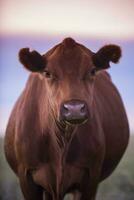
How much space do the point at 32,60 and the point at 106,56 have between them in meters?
0.24

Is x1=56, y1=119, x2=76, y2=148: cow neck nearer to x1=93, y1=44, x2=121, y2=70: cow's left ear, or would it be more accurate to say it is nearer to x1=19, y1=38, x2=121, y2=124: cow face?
x1=19, y1=38, x2=121, y2=124: cow face

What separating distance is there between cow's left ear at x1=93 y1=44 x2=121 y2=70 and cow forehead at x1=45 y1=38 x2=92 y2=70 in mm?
29

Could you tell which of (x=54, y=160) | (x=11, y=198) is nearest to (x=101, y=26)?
(x=54, y=160)

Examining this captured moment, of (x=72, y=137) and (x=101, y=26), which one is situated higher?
(x=101, y=26)

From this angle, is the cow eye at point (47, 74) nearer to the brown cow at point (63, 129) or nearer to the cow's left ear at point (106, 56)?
the brown cow at point (63, 129)

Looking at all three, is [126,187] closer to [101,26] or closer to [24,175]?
[24,175]

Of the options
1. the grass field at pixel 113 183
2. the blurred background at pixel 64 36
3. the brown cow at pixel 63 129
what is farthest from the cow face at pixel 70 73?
the grass field at pixel 113 183

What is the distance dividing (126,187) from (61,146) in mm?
337

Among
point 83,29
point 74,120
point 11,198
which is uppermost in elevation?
point 83,29

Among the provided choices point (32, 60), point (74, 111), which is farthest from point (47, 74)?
point (74, 111)

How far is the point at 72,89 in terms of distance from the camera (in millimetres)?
1508

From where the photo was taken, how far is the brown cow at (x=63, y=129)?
1.55 meters

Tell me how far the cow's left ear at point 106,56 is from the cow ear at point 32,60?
0.17 meters

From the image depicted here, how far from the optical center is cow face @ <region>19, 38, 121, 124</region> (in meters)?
1.49
